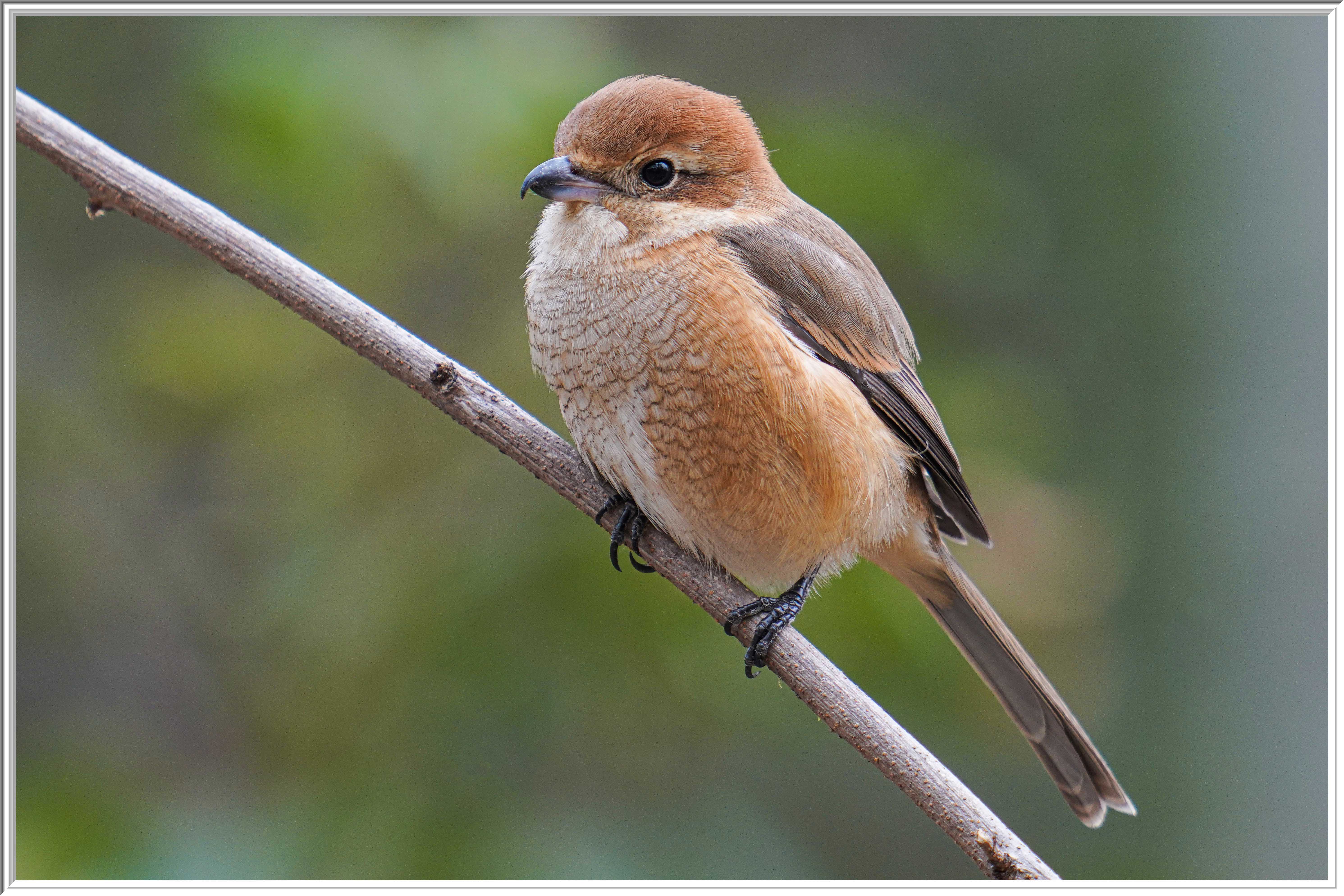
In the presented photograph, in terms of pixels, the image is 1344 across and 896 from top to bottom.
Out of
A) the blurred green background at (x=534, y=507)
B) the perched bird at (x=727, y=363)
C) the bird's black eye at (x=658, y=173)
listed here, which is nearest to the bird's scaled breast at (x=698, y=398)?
the perched bird at (x=727, y=363)

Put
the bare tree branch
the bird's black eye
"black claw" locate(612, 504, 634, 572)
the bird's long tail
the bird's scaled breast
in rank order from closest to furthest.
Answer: the bare tree branch → the bird's scaled breast → the bird's black eye → "black claw" locate(612, 504, 634, 572) → the bird's long tail

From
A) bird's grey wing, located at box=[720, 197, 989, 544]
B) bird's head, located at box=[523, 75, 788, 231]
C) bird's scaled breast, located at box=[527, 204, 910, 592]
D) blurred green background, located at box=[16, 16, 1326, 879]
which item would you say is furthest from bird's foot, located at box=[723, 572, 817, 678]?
bird's head, located at box=[523, 75, 788, 231]

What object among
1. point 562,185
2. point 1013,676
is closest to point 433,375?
point 562,185

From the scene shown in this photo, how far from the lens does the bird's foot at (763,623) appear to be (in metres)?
2.24

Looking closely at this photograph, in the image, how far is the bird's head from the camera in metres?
2.25

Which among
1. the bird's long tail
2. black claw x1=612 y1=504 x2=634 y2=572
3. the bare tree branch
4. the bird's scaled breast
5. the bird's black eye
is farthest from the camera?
the bird's long tail

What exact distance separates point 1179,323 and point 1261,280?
500 millimetres

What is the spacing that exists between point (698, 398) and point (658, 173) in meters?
0.53

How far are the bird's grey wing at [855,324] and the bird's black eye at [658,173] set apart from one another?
0.17 meters

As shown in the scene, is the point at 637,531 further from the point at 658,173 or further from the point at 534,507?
the point at 658,173

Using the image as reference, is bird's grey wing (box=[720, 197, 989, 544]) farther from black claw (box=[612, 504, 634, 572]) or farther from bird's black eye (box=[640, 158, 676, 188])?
black claw (box=[612, 504, 634, 572])

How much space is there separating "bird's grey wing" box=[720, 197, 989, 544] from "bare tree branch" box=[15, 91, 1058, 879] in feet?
2.07

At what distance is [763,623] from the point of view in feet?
7.45

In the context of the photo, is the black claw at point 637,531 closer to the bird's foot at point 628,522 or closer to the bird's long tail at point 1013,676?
the bird's foot at point 628,522
